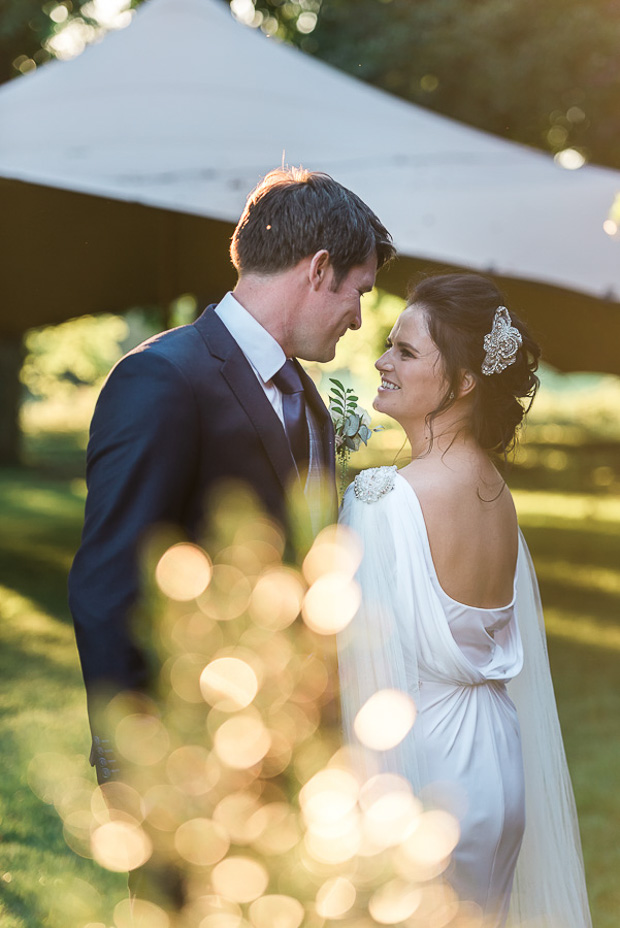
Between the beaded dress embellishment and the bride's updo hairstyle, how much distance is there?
0.20m

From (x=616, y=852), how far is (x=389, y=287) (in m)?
4.27

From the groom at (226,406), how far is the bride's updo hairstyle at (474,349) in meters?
0.22

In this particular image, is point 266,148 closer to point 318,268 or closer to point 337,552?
point 318,268

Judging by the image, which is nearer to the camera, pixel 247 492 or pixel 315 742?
pixel 247 492

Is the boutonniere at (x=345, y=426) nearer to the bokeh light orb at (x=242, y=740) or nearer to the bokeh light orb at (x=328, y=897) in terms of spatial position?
the bokeh light orb at (x=242, y=740)

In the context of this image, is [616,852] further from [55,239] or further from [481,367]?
[55,239]

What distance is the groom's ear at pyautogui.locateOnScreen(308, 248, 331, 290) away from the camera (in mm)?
2047

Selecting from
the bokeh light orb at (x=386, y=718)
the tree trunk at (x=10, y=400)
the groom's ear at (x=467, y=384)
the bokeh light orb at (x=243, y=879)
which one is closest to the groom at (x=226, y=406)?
the groom's ear at (x=467, y=384)

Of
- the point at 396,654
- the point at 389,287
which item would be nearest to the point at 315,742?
the point at 396,654

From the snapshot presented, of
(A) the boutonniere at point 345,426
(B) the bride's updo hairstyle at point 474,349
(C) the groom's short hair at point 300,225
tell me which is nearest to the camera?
(C) the groom's short hair at point 300,225

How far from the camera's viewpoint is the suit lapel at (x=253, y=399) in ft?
6.34

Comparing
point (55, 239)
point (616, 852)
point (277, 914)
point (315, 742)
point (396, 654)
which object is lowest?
point (616, 852)

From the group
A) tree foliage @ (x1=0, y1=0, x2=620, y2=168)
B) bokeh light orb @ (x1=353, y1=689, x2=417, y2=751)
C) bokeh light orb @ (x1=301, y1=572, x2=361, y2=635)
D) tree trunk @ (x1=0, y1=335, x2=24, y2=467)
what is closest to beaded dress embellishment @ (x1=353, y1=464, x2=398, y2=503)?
bokeh light orb @ (x1=301, y1=572, x2=361, y2=635)

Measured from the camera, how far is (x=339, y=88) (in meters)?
6.98
